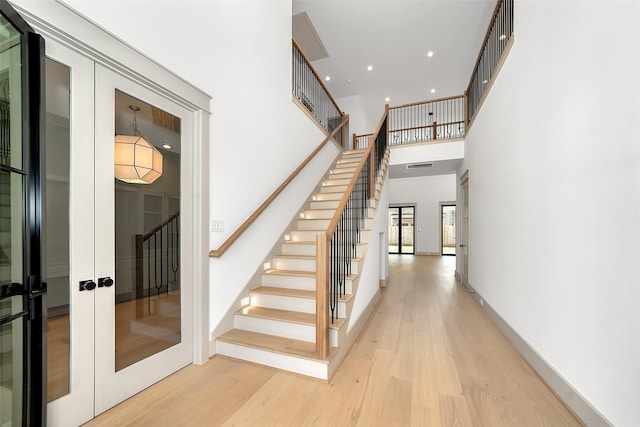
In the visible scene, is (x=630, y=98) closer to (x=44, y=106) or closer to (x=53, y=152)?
(x=44, y=106)

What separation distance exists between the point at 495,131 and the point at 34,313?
15.4 feet

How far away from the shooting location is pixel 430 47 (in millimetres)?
6906

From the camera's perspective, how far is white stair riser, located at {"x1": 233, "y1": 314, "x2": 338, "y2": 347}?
2502 millimetres

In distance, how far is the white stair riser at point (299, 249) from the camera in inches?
143

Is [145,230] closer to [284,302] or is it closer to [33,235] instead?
[33,235]

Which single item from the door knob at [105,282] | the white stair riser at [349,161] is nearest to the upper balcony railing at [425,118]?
the white stair riser at [349,161]

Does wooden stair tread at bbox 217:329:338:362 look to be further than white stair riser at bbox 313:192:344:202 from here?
No

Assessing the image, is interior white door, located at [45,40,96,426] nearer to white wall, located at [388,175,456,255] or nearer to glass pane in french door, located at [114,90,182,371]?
glass pane in french door, located at [114,90,182,371]

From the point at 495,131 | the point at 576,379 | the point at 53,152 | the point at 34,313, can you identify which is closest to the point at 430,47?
the point at 495,131

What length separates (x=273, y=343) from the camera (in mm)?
2467

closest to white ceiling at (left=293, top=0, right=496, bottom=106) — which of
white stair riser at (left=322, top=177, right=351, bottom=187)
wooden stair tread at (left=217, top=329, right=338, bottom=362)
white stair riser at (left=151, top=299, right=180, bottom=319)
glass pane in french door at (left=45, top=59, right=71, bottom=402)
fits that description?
white stair riser at (left=322, top=177, right=351, bottom=187)

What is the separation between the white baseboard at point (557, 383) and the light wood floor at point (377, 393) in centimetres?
6

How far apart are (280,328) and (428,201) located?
10933 mm

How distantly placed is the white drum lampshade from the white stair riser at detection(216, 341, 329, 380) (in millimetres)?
1673
